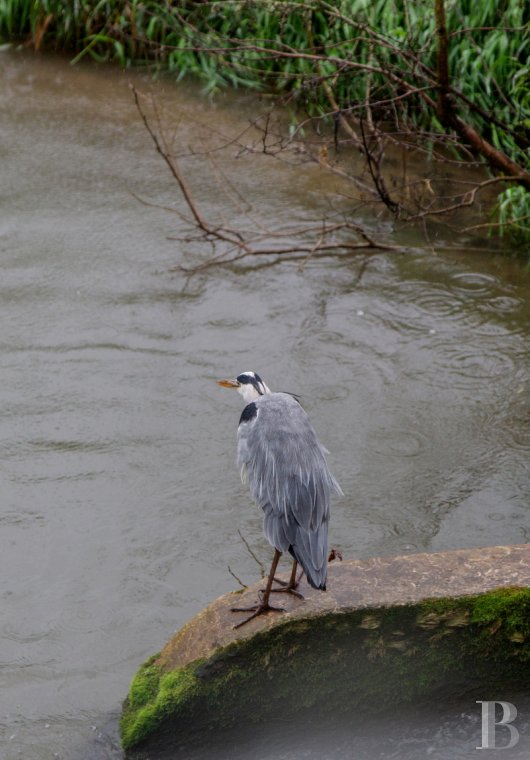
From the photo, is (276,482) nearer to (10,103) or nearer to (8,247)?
(8,247)

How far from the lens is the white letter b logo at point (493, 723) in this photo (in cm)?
405

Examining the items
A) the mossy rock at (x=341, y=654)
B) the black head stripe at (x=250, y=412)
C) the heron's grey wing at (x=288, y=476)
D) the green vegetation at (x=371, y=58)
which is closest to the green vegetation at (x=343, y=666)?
the mossy rock at (x=341, y=654)

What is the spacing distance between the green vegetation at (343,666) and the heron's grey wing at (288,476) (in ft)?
1.01

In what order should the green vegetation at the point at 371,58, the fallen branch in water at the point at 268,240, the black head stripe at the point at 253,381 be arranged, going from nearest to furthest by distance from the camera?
the black head stripe at the point at 253,381 < the green vegetation at the point at 371,58 < the fallen branch in water at the point at 268,240

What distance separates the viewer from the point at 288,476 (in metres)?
4.12

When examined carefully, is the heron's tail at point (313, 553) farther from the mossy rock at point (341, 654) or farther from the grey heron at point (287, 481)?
the mossy rock at point (341, 654)

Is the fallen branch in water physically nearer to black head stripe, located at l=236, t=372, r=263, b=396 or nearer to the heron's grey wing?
black head stripe, located at l=236, t=372, r=263, b=396

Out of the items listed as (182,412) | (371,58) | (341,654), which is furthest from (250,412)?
(371,58)

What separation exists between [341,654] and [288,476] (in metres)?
0.71

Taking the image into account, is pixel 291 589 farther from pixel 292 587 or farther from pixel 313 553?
pixel 313 553

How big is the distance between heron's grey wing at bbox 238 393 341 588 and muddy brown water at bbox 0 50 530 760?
75 cm

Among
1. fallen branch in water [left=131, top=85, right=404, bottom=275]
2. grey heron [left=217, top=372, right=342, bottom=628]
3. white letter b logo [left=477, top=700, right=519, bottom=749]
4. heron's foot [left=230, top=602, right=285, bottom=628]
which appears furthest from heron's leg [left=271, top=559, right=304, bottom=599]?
fallen branch in water [left=131, top=85, right=404, bottom=275]

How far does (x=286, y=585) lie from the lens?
420cm

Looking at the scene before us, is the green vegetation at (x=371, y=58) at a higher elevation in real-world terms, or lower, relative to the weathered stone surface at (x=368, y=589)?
higher
